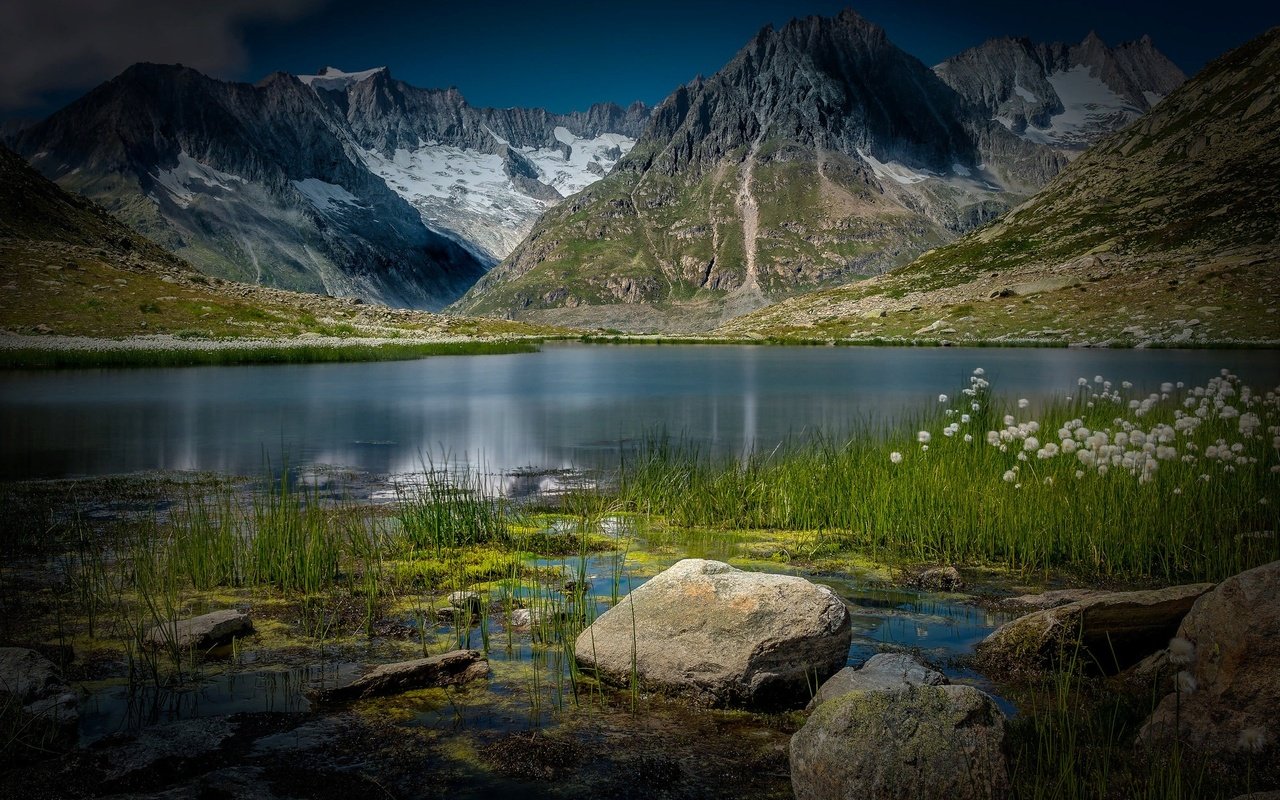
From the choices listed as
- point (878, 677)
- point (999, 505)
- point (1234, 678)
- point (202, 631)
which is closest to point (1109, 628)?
point (1234, 678)

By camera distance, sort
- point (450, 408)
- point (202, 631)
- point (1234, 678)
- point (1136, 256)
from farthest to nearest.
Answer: point (1136, 256)
point (450, 408)
point (202, 631)
point (1234, 678)

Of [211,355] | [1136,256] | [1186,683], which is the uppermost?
[1136,256]

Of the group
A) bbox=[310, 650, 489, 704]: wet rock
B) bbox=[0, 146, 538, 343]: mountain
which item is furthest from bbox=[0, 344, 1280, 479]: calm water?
bbox=[0, 146, 538, 343]: mountain

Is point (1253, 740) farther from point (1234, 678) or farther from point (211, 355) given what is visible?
point (211, 355)

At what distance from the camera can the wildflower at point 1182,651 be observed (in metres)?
6.80

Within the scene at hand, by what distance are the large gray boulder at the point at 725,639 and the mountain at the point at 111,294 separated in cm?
6423

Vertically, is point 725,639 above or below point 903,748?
below

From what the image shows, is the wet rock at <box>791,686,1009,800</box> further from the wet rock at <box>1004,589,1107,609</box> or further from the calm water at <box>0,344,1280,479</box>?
the calm water at <box>0,344,1280,479</box>

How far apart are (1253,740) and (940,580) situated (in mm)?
5696

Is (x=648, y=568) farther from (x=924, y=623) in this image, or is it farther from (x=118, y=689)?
(x=118, y=689)

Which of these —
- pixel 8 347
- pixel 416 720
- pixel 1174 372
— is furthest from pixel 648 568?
pixel 8 347

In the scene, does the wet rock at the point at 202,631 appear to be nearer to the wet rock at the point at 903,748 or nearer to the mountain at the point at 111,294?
the wet rock at the point at 903,748

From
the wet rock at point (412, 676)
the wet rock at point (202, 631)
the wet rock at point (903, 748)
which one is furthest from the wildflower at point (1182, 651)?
the wet rock at point (202, 631)

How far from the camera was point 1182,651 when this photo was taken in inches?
269
